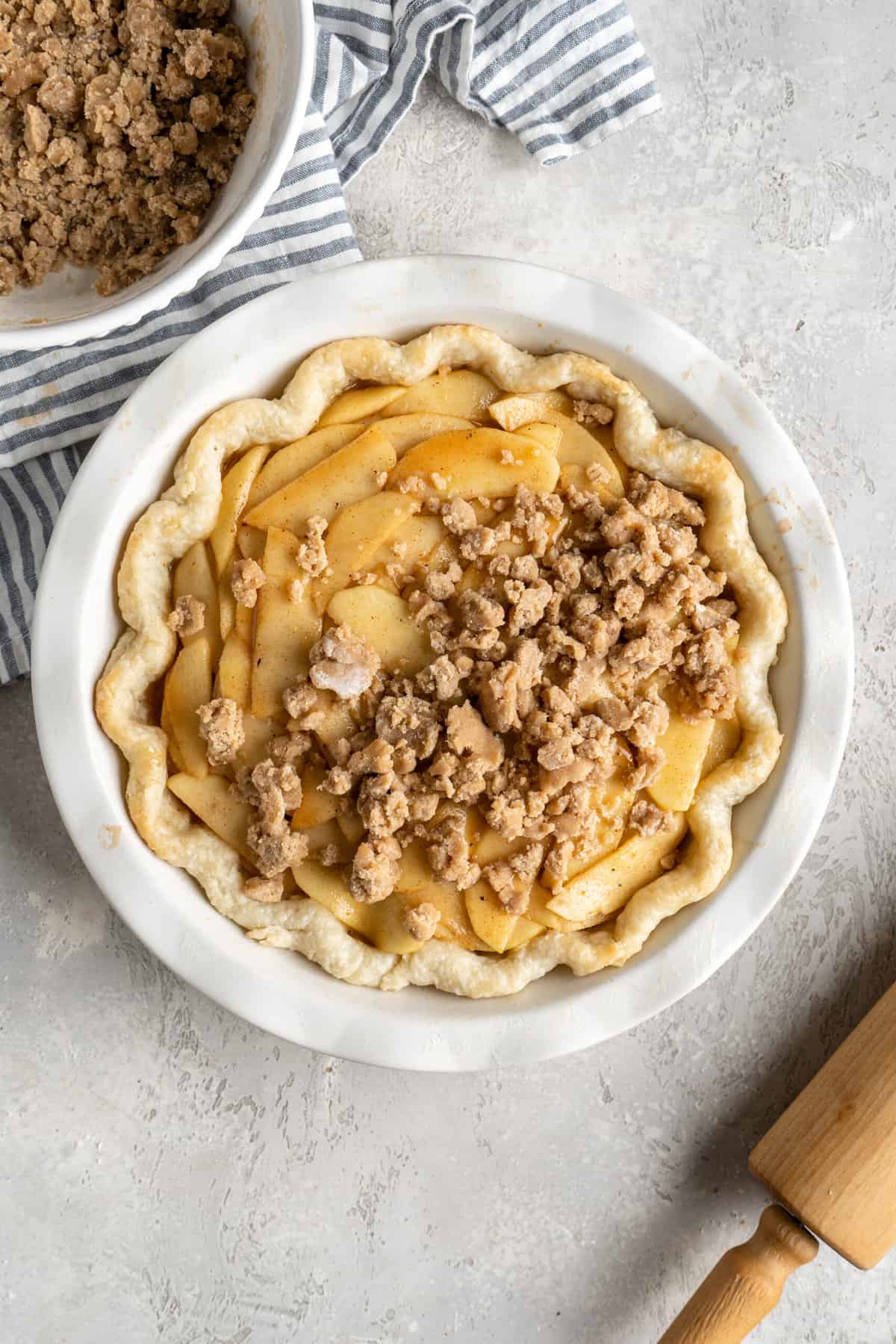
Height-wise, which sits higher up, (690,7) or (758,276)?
(690,7)

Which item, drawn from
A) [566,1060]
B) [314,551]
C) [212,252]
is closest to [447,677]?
[314,551]

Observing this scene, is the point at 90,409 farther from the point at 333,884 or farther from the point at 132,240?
the point at 333,884

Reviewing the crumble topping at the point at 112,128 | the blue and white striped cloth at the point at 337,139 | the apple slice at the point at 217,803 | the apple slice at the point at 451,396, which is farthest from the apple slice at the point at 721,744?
the crumble topping at the point at 112,128

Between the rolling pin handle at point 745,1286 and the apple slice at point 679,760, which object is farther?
the rolling pin handle at point 745,1286

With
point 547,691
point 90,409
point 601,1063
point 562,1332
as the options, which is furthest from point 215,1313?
point 90,409

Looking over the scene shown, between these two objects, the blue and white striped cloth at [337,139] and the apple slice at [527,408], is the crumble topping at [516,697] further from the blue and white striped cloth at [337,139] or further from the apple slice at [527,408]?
the blue and white striped cloth at [337,139]

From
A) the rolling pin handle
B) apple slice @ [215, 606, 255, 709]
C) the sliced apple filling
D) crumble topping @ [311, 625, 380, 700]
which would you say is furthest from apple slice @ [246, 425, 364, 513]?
the rolling pin handle

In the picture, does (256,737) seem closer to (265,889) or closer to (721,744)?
(265,889)
